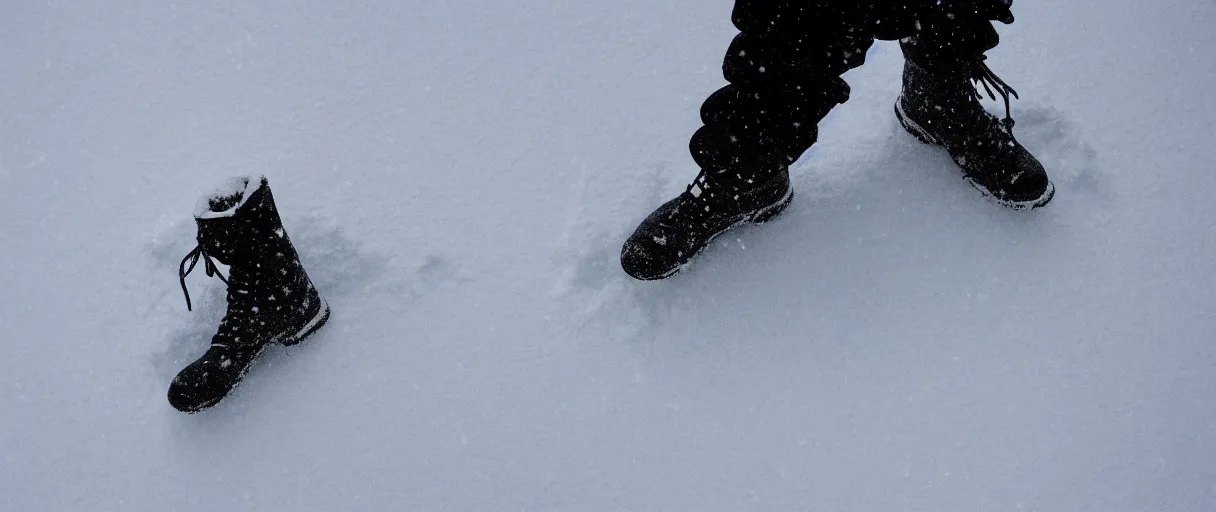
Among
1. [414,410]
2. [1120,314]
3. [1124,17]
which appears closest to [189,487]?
[414,410]

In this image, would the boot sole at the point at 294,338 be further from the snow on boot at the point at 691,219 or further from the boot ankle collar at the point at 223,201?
the snow on boot at the point at 691,219

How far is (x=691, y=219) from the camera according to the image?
6.61 ft

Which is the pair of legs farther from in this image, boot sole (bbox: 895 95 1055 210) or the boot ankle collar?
the boot ankle collar

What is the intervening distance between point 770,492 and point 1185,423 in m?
0.98

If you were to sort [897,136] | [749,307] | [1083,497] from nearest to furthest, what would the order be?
[1083,497]
[749,307]
[897,136]

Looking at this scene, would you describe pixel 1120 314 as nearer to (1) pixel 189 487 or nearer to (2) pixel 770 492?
(2) pixel 770 492

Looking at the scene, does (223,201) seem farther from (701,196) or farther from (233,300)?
(701,196)

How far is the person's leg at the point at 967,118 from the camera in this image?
1.81 m

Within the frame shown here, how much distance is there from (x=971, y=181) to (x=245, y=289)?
1937 millimetres

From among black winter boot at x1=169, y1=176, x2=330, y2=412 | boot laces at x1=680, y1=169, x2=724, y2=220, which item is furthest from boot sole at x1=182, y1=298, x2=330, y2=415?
boot laces at x1=680, y1=169, x2=724, y2=220

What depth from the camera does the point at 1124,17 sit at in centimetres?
247

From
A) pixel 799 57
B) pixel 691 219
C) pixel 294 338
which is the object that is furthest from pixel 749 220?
pixel 294 338

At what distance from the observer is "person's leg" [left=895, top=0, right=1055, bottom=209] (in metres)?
1.81

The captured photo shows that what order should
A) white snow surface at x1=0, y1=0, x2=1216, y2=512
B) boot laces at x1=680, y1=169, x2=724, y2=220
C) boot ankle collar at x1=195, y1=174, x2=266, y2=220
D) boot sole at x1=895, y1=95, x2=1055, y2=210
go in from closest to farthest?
boot ankle collar at x1=195, y1=174, x2=266, y2=220 → white snow surface at x1=0, y1=0, x2=1216, y2=512 → boot laces at x1=680, y1=169, x2=724, y2=220 → boot sole at x1=895, y1=95, x2=1055, y2=210
